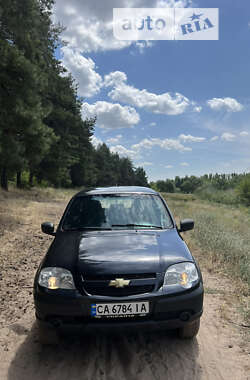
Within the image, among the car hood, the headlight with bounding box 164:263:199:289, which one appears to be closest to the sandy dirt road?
the car hood

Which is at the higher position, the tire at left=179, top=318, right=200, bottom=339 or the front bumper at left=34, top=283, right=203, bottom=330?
the front bumper at left=34, top=283, right=203, bottom=330

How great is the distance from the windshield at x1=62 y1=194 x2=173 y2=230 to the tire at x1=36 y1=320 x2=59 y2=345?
1.26 m

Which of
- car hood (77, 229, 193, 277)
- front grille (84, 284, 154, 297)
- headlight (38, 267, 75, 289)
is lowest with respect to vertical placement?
front grille (84, 284, 154, 297)

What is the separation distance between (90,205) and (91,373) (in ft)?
6.80

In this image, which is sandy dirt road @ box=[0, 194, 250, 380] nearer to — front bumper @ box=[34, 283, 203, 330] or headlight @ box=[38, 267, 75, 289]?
front bumper @ box=[34, 283, 203, 330]

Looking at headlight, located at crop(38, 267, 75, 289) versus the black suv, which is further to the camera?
headlight, located at crop(38, 267, 75, 289)

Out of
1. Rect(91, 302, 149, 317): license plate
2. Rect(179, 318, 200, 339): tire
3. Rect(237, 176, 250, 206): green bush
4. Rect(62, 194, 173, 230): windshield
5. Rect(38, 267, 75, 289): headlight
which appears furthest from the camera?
Rect(237, 176, 250, 206): green bush

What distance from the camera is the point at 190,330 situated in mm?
2852

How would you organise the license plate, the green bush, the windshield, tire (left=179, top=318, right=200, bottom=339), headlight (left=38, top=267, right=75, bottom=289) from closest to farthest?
the license plate → headlight (left=38, top=267, right=75, bottom=289) → tire (left=179, top=318, right=200, bottom=339) → the windshield → the green bush

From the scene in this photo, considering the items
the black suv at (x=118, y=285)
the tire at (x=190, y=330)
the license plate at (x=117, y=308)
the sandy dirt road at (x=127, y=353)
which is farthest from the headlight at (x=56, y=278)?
the tire at (x=190, y=330)

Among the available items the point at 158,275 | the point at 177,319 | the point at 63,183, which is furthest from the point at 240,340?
the point at 63,183

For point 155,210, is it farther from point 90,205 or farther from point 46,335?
point 46,335

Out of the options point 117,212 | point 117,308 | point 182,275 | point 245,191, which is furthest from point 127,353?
point 245,191

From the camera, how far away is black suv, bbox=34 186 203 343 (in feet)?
8.12
